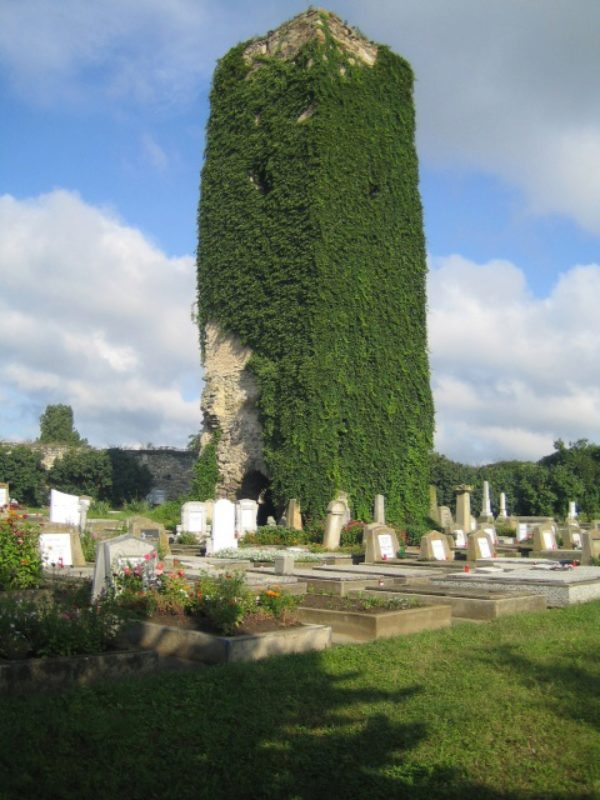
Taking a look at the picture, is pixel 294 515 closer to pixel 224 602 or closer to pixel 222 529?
pixel 222 529

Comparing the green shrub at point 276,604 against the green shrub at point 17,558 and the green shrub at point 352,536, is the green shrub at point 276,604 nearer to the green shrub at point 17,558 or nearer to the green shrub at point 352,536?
the green shrub at point 17,558

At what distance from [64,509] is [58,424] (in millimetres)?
59245

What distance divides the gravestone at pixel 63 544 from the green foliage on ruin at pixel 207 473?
14.1 m

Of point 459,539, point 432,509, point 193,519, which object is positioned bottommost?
point 459,539

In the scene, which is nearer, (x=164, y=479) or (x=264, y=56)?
(x=264, y=56)

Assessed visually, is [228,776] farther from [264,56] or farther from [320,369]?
[264,56]

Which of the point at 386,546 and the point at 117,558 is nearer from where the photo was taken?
the point at 117,558

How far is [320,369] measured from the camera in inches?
1024

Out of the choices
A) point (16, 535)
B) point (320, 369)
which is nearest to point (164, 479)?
point (320, 369)

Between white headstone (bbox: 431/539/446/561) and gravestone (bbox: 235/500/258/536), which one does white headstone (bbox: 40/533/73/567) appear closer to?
white headstone (bbox: 431/539/446/561)

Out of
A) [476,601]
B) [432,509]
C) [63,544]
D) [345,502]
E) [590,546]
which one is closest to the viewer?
[476,601]

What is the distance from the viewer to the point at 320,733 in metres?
5.02

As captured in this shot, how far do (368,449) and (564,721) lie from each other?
2171 centimetres

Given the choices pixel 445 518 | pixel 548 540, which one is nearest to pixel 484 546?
pixel 548 540
